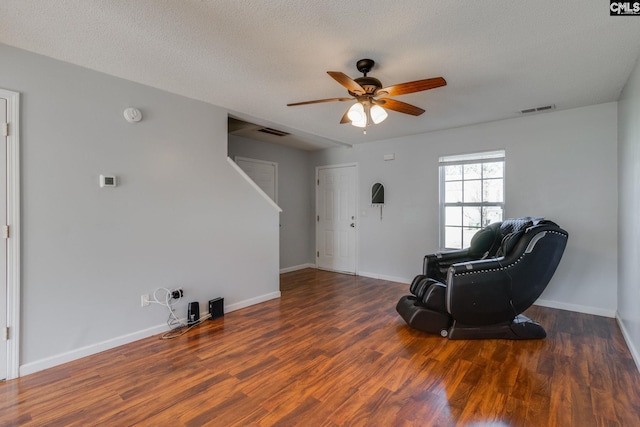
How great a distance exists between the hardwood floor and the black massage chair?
0.40ft

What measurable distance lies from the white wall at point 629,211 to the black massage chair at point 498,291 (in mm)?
495

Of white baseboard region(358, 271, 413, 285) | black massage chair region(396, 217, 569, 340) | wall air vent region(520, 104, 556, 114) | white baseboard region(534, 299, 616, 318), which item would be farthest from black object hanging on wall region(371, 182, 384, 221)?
white baseboard region(534, 299, 616, 318)

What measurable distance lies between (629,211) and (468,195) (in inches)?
70.6

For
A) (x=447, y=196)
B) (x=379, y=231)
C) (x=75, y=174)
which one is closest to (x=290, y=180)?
(x=379, y=231)

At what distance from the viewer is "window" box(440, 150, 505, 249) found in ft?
13.5

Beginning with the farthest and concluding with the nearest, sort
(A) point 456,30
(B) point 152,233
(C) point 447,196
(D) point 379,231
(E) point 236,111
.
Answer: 1. (D) point 379,231
2. (C) point 447,196
3. (E) point 236,111
4. (B) point 152,233
5. (A) point 456,30

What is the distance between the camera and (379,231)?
517 centimetres

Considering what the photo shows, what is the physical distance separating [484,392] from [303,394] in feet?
3.99

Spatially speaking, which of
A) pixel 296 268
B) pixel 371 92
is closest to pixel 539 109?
pixel 371 92

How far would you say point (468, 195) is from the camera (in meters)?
4.33

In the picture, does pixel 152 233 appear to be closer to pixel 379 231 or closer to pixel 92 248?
pixel 92 248

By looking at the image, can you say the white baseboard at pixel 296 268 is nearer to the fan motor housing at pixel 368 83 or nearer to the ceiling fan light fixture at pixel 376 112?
the ceiling fan light fixture at pixel 376 112

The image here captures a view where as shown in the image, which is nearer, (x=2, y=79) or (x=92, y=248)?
(x=2, y=79)

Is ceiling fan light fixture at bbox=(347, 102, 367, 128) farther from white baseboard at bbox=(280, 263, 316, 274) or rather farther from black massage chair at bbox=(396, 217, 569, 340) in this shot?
white baseboard at bbox=(280, 263, 316, 274)
